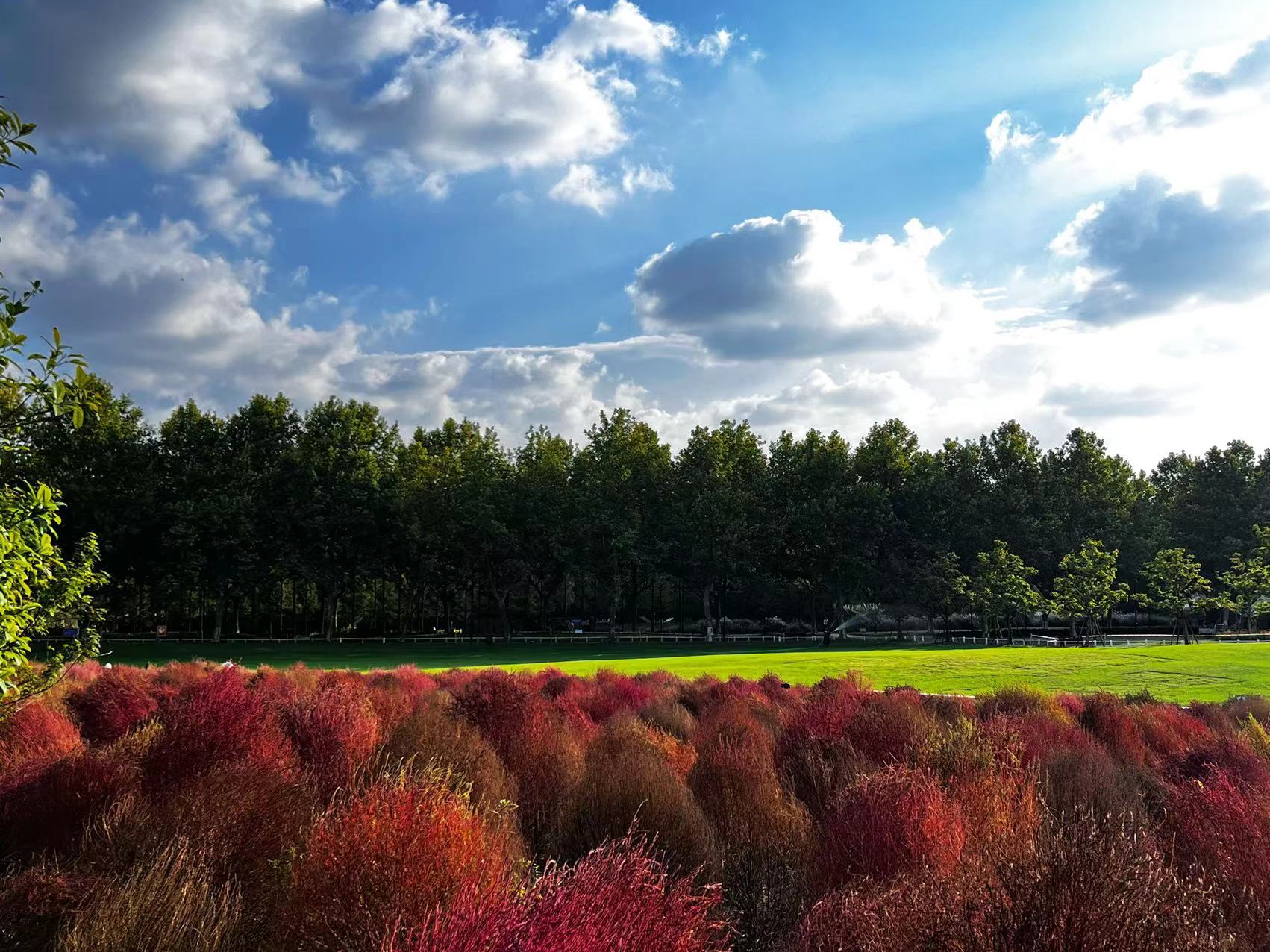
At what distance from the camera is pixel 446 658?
4759 centimetres

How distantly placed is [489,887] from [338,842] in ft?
3.25

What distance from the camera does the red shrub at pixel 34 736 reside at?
8164 millimetres

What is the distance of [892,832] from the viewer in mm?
5035

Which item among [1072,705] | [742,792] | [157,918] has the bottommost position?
[1072,705]

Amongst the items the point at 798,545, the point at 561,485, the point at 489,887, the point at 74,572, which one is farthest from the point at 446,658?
the point at 489,887

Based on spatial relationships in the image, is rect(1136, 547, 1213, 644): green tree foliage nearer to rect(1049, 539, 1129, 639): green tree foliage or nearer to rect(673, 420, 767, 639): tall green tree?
rect(1049, 539, 1129, 639): green tree foliage

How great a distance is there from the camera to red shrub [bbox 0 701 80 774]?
816 cm

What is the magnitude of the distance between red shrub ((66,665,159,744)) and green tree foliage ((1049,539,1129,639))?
55439 mm

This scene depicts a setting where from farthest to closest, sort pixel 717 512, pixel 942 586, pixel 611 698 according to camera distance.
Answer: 1. pixel 717 512
2. pixel 942 586
3. pixel 611 698

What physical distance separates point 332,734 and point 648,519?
190 feet

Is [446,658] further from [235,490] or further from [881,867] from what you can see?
[881,867]

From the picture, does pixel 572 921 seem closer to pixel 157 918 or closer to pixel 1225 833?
pixel 157 918

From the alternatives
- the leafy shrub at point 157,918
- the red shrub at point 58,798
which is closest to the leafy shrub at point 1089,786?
the leafy shrub at point 157,918

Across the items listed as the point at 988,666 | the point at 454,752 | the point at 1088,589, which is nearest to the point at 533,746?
the point at 454,752
